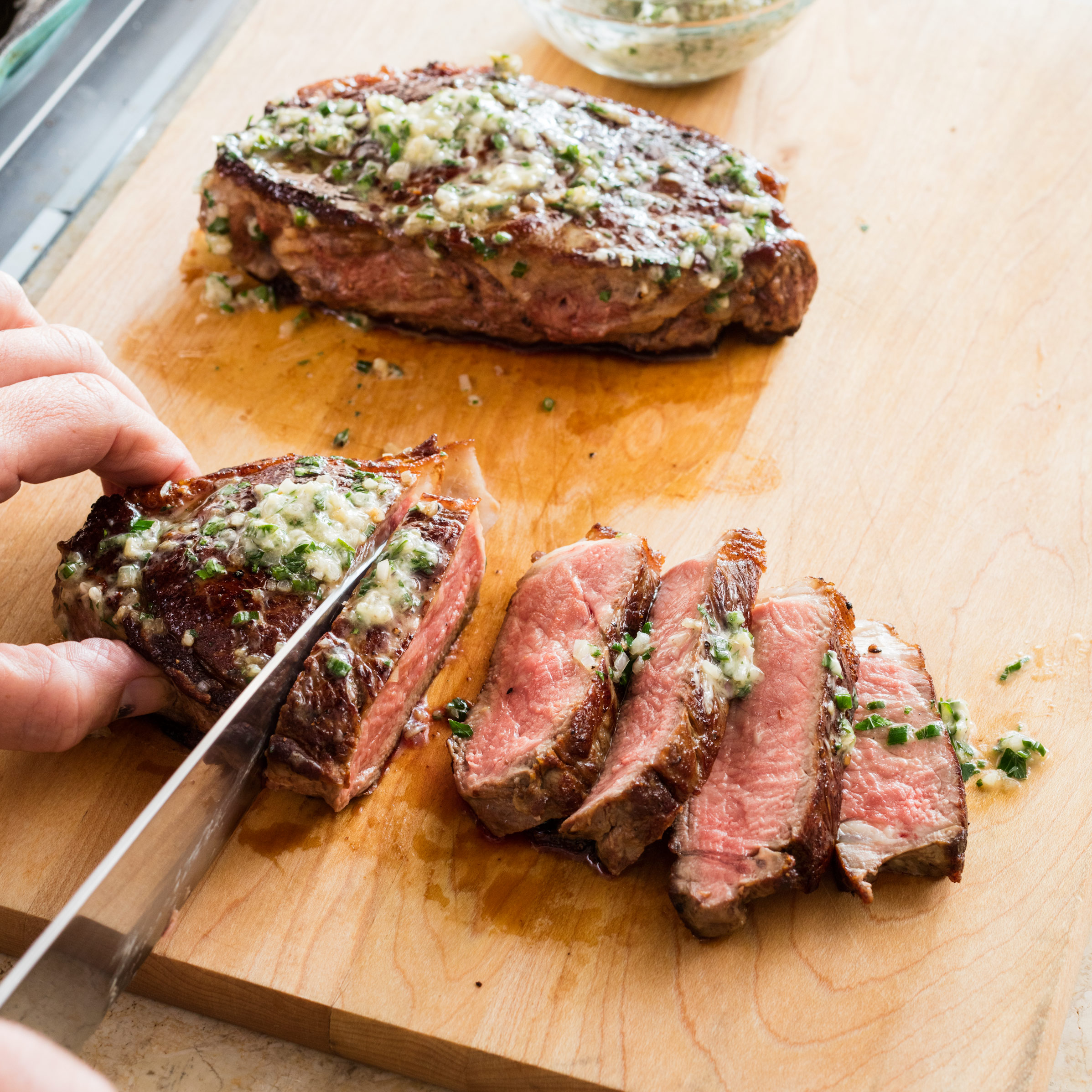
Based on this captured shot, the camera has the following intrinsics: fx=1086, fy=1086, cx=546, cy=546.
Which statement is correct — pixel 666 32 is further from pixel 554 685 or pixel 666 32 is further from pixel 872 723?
pixel 872 723

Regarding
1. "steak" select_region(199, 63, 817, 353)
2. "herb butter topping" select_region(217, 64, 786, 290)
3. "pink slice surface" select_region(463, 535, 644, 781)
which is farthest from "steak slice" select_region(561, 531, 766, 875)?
"herb butter topping" select_region(217, 64, 786, 290)

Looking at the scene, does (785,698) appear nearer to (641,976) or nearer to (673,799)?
(673,799)

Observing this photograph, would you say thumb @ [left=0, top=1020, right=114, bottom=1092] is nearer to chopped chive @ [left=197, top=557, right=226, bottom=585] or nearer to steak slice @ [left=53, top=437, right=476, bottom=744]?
steak slice @ [left=53, top=437, right=476, bottom=744]

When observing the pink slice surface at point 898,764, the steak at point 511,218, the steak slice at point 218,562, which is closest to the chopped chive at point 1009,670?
the pink slice surface at point 898,764

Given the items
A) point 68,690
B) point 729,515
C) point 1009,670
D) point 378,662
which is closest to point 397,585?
point 378,662

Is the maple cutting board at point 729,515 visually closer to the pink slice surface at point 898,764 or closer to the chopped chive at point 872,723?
the pink slice surface at point 898,764

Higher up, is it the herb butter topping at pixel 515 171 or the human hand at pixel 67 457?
the herb butter topping at pixel 515 171
